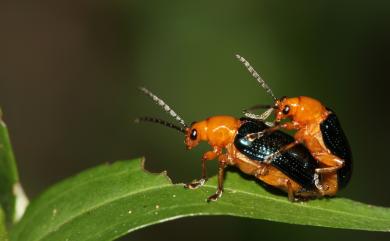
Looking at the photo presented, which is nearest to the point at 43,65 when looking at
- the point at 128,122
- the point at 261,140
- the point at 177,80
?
the point at 128,122

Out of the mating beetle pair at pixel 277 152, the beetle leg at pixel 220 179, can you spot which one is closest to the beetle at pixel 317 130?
the mating beetle pair at pixel 277 152

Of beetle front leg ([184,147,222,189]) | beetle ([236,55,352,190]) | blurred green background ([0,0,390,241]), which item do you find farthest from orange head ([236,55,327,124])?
blurred green background ([0,0,390,241])

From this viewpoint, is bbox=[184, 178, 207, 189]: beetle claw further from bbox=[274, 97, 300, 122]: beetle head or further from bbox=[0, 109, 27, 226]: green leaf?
bbox=[0, 109, 27, 226]: green leaf

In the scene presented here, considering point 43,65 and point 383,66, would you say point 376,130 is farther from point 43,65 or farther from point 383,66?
point 43,65

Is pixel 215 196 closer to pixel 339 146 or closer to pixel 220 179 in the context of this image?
pixel 220 179

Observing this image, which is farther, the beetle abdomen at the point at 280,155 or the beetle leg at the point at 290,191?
the beetle abdomen at the point at 280,155

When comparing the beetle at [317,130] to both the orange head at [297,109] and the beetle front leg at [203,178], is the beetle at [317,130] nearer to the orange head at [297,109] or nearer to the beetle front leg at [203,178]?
the orange head at [297,109]

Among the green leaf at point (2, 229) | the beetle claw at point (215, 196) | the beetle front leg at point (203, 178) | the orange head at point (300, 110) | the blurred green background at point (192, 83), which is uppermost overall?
the orange head at point (300, 110)
